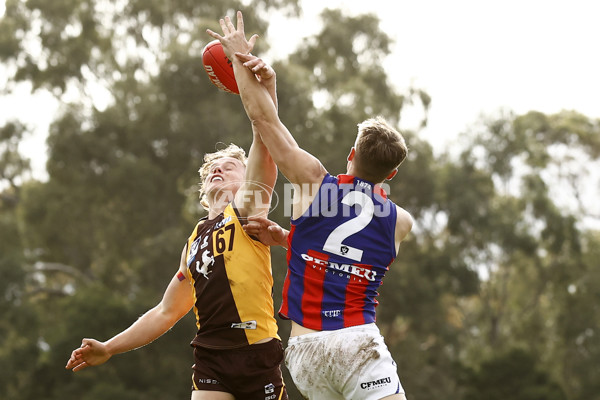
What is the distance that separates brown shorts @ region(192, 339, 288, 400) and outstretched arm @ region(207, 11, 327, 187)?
1.09 metres

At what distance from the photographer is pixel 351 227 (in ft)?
Answer: 11.8

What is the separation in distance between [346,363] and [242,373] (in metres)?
0.89

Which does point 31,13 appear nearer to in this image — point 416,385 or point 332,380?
point 416,385

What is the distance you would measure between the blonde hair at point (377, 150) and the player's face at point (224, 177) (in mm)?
1089

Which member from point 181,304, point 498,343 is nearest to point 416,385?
point 498,343

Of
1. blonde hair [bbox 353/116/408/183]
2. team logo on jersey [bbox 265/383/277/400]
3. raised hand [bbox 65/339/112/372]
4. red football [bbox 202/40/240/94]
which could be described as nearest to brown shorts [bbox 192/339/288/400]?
team logo on jersey [bbox 265/383/277/400]

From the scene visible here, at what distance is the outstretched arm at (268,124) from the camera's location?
3.61 metres

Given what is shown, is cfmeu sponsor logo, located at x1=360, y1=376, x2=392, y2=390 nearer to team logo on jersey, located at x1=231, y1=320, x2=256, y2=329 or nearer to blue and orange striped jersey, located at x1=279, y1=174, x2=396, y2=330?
blue and orange striped jersey, located at x1=279, y1=174, x2=396, y2=330

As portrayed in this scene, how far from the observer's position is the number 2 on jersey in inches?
141

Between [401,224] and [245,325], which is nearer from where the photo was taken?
[401,224]

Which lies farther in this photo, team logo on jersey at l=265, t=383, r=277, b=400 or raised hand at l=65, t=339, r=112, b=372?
raised hand at l=65, t=339, r=112, b=372

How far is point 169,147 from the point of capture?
22078 millimetres

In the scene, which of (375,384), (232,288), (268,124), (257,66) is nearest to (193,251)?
(232,288)

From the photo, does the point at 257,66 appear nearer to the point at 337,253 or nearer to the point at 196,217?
the point at 337,253
